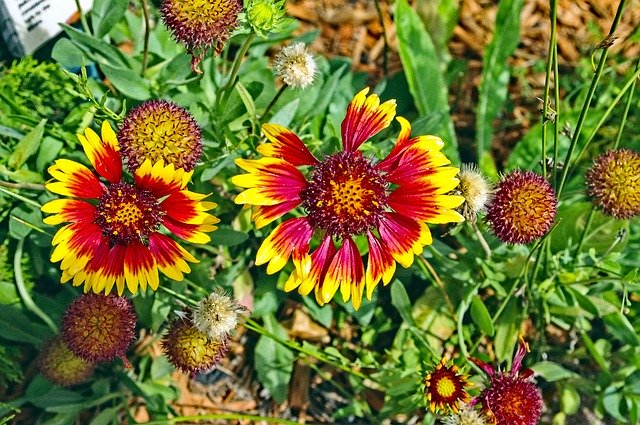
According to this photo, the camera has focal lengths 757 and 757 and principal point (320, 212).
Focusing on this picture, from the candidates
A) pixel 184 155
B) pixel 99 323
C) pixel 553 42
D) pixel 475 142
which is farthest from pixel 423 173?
pixel 475 142

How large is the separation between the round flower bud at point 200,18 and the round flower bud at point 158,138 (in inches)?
6.4

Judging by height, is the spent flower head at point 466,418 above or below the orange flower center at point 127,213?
below

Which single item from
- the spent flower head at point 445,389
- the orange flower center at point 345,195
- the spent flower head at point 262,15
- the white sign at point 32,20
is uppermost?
the white sign at point 32,20

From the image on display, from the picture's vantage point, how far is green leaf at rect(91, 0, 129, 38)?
1.95 m

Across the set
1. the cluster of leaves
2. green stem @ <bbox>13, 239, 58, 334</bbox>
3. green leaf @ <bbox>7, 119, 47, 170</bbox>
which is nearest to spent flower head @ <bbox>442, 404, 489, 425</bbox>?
the cluster of leaves

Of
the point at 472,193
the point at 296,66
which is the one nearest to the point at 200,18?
the point at 296,66

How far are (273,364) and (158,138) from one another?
879 millimetres

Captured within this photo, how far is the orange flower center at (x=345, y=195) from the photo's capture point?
165cm

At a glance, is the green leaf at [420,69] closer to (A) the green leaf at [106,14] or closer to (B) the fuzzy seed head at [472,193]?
(B) the fuzzy seed head at [472,193]

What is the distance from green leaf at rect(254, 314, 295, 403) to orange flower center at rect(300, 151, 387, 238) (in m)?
0.61

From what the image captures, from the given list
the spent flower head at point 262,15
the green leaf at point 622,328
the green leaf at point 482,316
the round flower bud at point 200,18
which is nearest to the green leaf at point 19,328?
the round flower bud at point 200,18

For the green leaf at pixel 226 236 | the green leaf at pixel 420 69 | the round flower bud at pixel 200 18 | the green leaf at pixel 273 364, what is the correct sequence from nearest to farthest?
the round flower bud at pixel 200 18 < the green leaf at pixel 226 236 < the green leaf at pixel 273 364 < the green leaf at pixel 420 69

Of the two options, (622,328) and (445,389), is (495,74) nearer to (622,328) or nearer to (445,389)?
(622,328)

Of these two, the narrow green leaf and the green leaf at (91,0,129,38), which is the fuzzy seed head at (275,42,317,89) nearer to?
the green leaf at (91,0,129,38)
